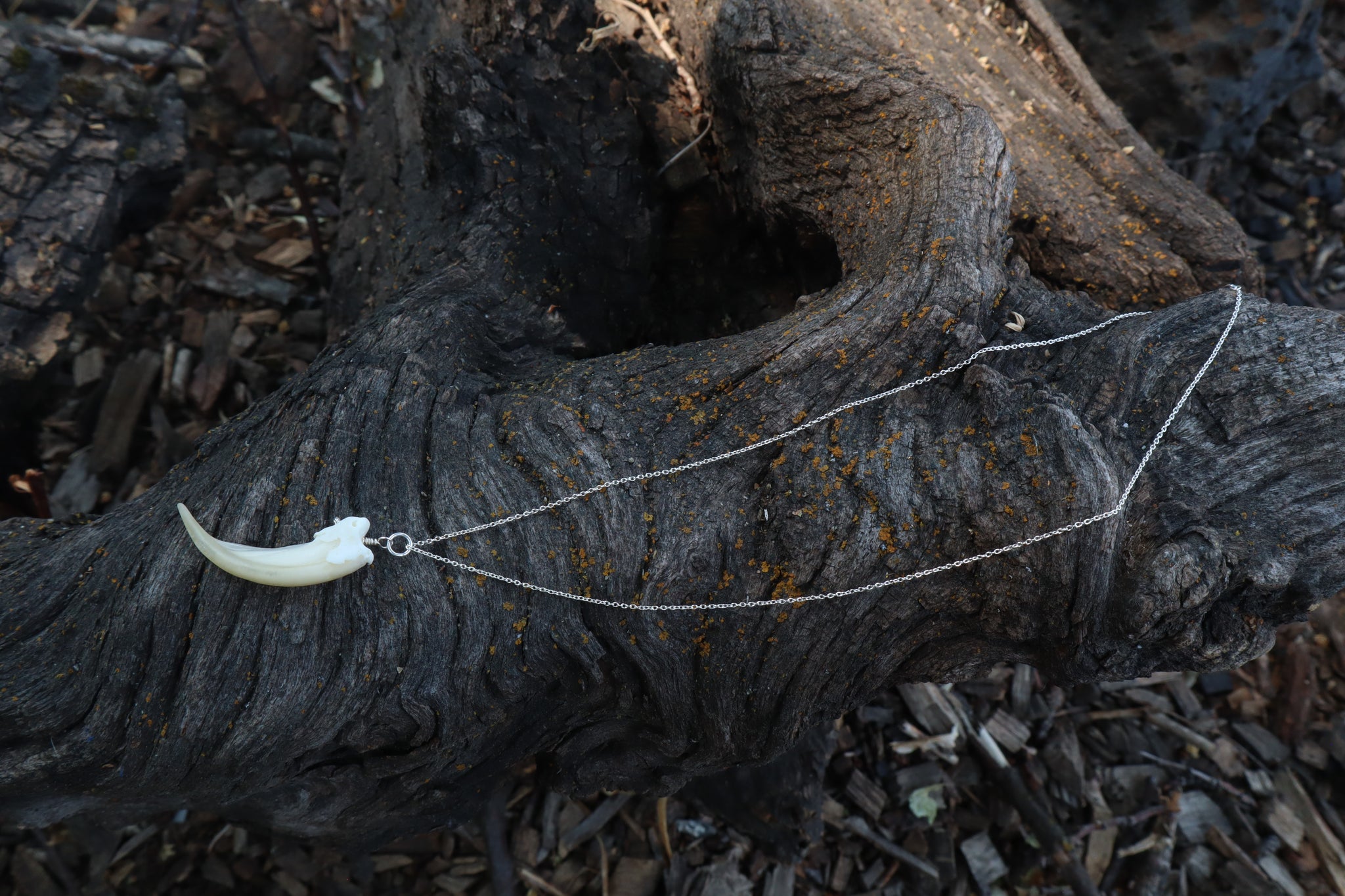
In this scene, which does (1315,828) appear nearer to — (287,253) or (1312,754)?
(1312,754)

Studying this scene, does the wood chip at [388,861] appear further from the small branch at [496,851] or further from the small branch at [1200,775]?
the small branch at [1200,775]

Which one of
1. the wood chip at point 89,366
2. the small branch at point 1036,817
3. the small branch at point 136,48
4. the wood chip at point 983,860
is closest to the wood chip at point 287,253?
the wood chip at point 89,366

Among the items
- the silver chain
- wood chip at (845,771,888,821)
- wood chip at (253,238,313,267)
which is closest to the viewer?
the silver chain

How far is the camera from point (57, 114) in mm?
3363

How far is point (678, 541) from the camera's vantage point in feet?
7.45

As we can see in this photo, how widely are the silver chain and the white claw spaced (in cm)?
10

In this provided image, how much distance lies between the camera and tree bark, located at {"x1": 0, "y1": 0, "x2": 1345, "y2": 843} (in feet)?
6.81

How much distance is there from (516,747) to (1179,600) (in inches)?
67.6

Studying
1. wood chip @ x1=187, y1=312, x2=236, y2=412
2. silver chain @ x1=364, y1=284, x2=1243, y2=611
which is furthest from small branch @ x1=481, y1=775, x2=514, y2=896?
wood chip @ x1=187, y1=312, x2=236, y2=412

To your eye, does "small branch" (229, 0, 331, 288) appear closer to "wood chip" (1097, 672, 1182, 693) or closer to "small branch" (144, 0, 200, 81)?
"small branch" (144, 0, 200, 81)

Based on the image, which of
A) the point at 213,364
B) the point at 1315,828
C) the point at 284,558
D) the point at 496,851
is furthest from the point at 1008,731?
the point at 213,364

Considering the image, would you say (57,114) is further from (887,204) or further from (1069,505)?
(1069,505)

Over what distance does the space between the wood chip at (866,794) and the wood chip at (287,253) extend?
11.3 ft

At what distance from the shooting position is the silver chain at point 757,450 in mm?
2162
